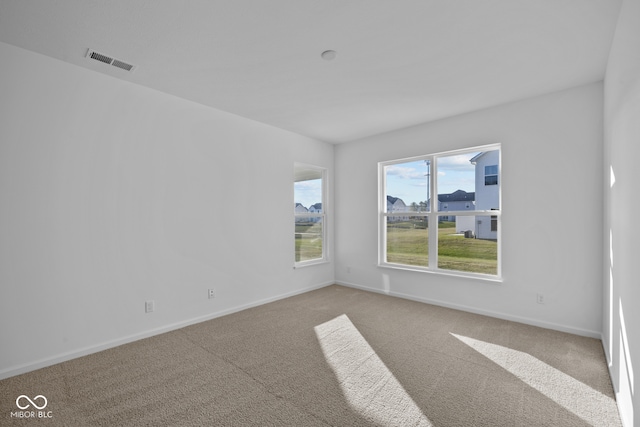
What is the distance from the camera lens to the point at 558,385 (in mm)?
2197

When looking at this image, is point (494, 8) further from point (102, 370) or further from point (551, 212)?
point (102, 370)

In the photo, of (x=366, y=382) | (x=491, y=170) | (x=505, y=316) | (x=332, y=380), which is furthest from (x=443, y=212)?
(x=332, y=380)

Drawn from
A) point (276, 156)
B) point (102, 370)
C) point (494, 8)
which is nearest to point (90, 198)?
point (102, 370)

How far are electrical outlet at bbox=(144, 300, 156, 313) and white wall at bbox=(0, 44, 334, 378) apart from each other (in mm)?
50

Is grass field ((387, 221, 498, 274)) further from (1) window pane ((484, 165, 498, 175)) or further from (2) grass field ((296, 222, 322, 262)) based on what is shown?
(2) grass field ((296, 222, 322, 262))

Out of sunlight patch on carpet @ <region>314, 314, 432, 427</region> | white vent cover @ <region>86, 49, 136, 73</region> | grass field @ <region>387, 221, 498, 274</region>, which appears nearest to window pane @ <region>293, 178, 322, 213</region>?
grass field @ <region>387, 221, 498, 274</region>

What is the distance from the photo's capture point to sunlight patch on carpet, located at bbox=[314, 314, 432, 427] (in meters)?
1.89

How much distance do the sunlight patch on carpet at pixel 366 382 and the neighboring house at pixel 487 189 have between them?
2.19 metres

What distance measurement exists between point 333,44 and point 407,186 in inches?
113

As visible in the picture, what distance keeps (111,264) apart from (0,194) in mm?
980

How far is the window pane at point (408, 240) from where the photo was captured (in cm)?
450

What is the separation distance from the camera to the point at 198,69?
2.73m

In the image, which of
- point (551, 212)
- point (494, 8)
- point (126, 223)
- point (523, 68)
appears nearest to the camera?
point (494, 8)

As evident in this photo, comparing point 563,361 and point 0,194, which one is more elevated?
point 0,194
